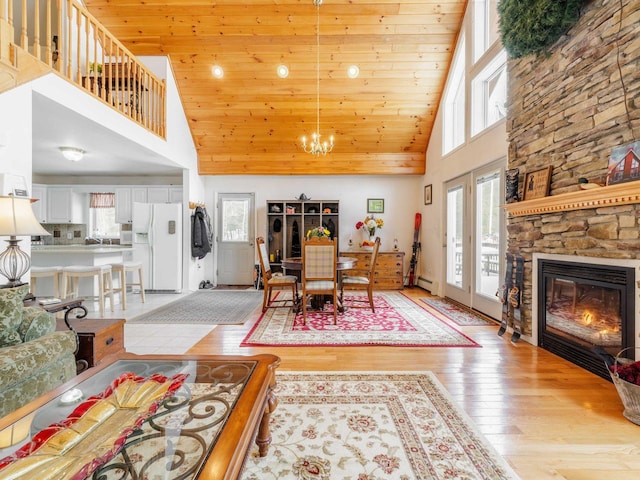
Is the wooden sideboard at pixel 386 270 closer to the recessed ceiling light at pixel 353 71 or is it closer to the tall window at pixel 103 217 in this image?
the recessed ceiling light at pixel 353 71

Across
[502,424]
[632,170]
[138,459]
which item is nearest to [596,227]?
[632,170]

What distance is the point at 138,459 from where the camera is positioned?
93 centimetres

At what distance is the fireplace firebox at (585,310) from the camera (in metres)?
2.15

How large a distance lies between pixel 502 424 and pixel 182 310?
12.8 feet

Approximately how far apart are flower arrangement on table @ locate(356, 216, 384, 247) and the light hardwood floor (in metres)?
3.20

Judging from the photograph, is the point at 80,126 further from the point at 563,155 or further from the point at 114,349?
the point at 563,155

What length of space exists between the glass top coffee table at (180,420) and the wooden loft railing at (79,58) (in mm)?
2675

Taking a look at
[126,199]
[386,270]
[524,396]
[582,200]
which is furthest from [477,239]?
[126,199]

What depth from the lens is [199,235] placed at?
5.79 meters

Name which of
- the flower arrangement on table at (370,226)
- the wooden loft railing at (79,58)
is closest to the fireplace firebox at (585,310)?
the flower arrangement on table at (370,226)

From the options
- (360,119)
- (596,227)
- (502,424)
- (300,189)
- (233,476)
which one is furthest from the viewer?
(300,189)

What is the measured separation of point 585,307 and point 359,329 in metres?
1.99

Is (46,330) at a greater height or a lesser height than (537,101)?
lesser

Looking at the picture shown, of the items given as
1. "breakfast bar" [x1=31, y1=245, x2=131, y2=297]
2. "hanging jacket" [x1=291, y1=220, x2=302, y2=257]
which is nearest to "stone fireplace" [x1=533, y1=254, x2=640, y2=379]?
"hanging jacket" [x1=291, y1=220, x2=302, y2=257]
